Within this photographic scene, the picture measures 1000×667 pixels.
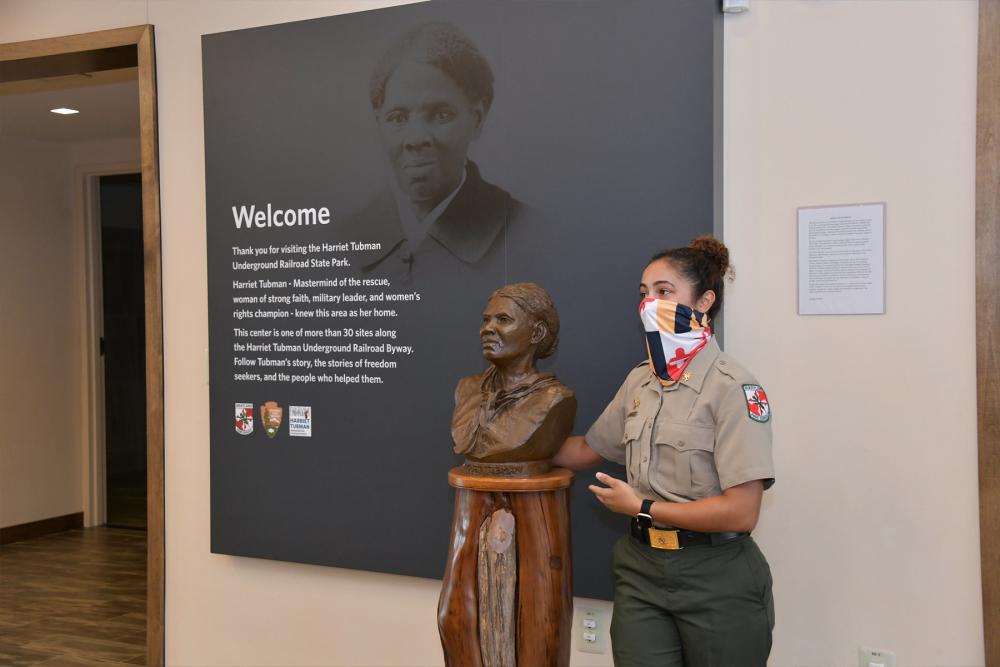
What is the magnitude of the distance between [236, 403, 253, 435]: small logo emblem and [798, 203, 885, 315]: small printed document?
2.13 metres

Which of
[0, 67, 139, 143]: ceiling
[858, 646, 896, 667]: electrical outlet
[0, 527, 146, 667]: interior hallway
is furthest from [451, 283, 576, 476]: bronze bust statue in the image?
[0, 67, 139, 143]: ceiling


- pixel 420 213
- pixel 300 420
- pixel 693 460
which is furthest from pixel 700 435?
pixel 300 420

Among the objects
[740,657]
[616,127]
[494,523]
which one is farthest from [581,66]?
[740,657]

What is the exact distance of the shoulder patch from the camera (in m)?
2.07

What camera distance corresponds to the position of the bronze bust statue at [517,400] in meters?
2.37

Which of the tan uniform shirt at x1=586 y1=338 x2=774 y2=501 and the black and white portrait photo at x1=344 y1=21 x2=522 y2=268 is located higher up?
the black and white portrait photo at x1=344 y1=21 x2=522 y2=268

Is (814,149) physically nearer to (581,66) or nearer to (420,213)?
(581,66)

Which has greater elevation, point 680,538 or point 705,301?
point 705,301

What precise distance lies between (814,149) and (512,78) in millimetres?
1030

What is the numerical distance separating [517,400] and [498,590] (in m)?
0.52

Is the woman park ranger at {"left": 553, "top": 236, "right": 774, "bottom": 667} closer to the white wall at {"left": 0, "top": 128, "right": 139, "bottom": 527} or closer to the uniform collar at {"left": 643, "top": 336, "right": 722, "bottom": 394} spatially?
the uniform collar at {"left": 643, "top": 336, "right": 722, "bottom": 394}

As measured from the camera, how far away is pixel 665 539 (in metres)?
2.11

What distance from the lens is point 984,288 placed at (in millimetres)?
2514

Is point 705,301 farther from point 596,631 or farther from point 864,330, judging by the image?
point 596,631
